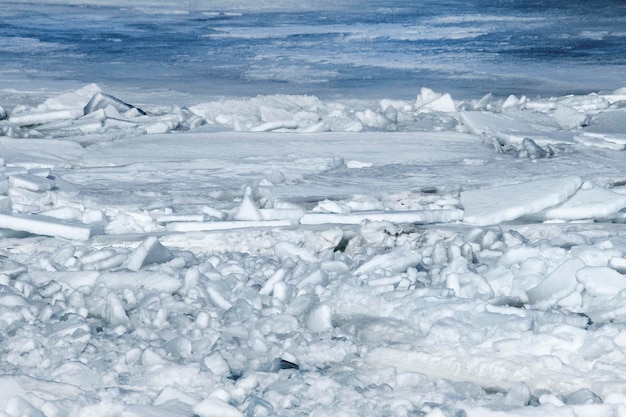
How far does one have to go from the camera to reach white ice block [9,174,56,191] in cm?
443

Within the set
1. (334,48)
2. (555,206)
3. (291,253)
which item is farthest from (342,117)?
(334,48)

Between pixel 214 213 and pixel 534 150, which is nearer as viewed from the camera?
pixel 214 213

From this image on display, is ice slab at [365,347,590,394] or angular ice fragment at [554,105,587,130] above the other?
ice slab at [365,347,590,394]

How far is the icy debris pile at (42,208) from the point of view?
3.89 m

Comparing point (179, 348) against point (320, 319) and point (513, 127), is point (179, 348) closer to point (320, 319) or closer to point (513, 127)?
point (320, 319)

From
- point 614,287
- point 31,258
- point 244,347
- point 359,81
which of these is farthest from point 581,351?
point 359,81

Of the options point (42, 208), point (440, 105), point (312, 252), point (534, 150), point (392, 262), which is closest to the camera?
point (392, 262)

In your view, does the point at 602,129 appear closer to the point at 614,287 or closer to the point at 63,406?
the point at 614,287

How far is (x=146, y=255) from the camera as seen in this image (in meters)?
3.45

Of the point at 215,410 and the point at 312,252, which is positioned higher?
the point at 215,410

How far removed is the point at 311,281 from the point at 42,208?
151 cm

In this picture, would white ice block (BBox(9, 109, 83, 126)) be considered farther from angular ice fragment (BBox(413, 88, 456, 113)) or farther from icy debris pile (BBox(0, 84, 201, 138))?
angular ice fragment (BBox(413, 88, 456, 113))

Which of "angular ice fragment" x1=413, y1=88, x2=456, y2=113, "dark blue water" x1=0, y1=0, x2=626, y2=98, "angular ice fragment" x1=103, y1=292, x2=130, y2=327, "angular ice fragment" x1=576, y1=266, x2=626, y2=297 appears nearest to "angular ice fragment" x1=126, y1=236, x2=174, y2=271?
"angular ice fragment" x1=103, y1=292, x2=130, y2=327

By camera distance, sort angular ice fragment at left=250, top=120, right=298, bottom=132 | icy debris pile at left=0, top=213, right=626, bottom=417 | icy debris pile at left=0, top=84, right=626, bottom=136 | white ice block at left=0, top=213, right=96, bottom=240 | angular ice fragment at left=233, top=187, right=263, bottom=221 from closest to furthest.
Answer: icy debris pile at left=0, top=213, right=626, bottom=417 → white ice block at left=0, top=213, right=96, bottom=240 → angular ice fragment at left=233, top=187, right=263, bottom=221 → icy debris pile at left=0, top=84, right=626, bottom=136 → angular ice fragment at left=250, top=120, right=298, bottom=132
